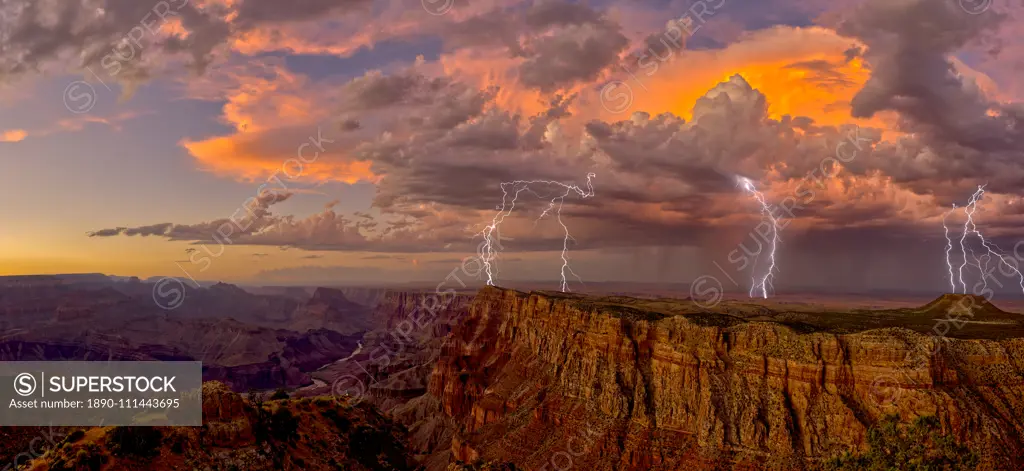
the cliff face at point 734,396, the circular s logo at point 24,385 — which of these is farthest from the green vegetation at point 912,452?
the circular s logo at point 24,385

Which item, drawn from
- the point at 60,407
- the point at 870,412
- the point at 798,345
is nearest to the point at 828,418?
the point at 870,412

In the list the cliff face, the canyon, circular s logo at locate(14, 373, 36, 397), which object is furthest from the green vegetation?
circular s logo at locate(14, 373, 36, 397)

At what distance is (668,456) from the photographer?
72.9 metres

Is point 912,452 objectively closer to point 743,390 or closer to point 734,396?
point 734,396

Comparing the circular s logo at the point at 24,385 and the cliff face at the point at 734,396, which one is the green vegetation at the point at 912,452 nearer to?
the cliff face at the point at 734,396

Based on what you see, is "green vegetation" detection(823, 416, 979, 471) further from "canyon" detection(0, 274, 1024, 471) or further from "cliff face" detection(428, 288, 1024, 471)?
"cliff face" detection(428, 288, 1024, 471)

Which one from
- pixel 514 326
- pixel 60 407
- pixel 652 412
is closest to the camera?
pixel 652 412

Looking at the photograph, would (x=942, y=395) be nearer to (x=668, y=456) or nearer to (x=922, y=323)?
(x=668, y=456)

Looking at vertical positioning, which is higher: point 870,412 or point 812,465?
point 870,412

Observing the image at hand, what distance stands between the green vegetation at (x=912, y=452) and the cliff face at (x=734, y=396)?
2301 cm

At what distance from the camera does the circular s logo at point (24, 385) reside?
289 feet

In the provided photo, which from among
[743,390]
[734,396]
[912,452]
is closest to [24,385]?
[734,396]

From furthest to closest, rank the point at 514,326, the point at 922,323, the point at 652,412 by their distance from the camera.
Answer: the point at 514,326 < the point at 922,323 < the point at 652,412

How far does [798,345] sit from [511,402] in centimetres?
5022
